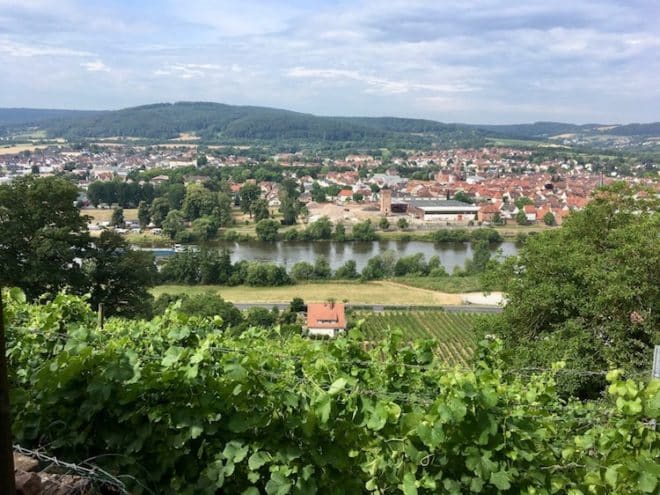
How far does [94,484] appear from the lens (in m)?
1.78

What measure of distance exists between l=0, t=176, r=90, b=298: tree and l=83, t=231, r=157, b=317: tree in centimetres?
32

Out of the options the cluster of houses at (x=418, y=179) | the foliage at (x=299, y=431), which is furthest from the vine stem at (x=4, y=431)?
the cluster of houses at (x=418, y=179)

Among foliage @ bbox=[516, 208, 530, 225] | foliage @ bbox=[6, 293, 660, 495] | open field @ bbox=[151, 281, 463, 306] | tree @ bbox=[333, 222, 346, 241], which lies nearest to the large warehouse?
foliage @ bbox=[516, 208, 530, 225]

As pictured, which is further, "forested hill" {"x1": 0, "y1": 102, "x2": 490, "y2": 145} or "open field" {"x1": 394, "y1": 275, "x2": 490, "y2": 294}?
"forested hill" {"x1": 0, "y1": 102, "x2": 490, "y2": 145}

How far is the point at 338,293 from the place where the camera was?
88.9ft

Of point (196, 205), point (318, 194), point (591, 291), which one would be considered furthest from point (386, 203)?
point (591, 291)

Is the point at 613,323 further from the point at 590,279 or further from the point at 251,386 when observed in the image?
the point at 251,386

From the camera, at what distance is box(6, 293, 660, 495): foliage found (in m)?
1.92

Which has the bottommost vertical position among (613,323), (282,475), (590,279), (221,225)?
(221,225)

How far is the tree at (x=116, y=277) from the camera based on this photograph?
11.6m

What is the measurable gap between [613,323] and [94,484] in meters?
6.70

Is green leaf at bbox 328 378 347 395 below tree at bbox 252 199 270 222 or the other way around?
the other way around

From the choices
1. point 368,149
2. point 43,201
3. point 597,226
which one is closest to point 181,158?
point 368,149

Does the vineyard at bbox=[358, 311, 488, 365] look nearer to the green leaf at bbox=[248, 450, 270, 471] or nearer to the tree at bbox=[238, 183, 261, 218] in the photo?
the green leaf at bbox=[248, 450, 270, 471]
